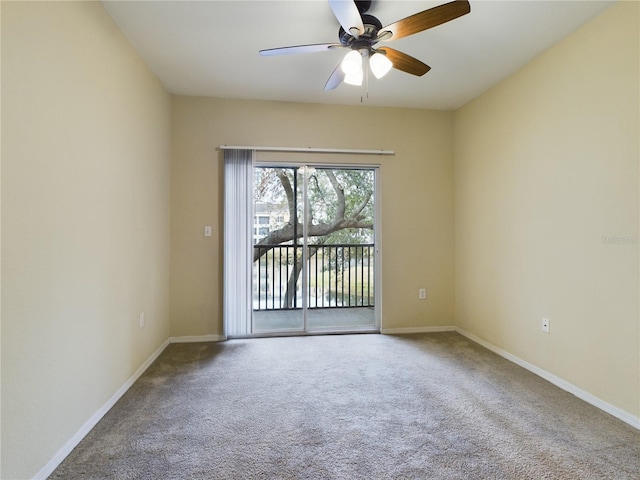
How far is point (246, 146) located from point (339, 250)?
159 cm

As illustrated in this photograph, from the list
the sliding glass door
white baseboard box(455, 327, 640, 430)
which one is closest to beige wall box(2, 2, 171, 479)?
the sliding glass door

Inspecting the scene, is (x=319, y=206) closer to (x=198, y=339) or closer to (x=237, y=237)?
(x=237, y=237)

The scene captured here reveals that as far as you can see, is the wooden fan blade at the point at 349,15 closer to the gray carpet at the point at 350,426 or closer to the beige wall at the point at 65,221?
the beige wall at the point at 65,221

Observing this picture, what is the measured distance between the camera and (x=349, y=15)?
157 cm

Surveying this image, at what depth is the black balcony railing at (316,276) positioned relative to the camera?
3553 mm

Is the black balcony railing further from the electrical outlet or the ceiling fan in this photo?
the ceiling fan

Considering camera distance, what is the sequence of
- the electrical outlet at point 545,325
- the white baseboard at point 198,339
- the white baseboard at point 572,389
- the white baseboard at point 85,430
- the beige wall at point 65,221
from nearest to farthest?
the beige wall at point 65,221 < the white baseboard at point 85,430 < the white baseboard at point 572,389 < the electrical outlet at point 545,325 < the white baseboard at point 198,339

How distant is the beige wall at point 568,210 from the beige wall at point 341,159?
1.59 ft

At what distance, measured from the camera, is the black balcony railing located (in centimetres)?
355

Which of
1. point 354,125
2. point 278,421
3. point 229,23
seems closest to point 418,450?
point 278,421

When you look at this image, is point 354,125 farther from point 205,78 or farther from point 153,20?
point 153,20

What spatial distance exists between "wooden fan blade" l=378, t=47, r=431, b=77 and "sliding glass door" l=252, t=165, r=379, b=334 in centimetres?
156

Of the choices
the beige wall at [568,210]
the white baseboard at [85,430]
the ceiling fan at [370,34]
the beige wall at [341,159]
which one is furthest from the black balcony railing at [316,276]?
the ceiling fan at [370,34]

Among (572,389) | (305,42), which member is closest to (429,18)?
(305,42)
